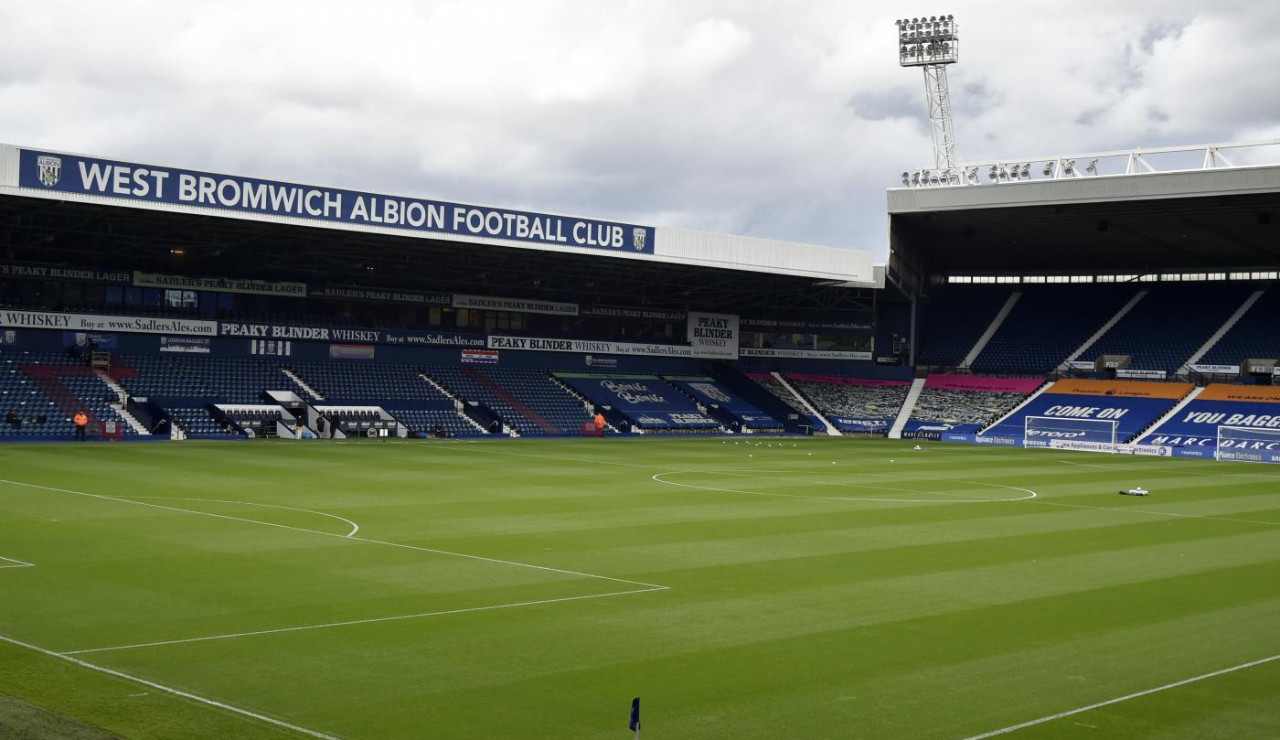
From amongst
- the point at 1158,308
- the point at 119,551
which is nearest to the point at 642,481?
the point at 119,551

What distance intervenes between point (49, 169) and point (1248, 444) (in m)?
57.3

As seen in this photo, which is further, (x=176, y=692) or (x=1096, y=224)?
(x=1096, y=224)

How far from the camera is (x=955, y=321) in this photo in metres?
88.4

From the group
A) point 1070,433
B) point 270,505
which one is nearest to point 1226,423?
point 1070,433

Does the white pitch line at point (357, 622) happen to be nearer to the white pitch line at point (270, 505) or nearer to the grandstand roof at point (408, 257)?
Answer: the white pitch line at point (270, 505)

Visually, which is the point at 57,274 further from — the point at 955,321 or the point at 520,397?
the point at 955,321

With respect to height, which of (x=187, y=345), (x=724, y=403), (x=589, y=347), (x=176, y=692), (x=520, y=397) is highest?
(x=589, y=347)

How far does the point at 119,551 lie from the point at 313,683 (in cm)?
983

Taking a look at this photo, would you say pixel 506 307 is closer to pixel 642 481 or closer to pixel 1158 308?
pixel 642 481

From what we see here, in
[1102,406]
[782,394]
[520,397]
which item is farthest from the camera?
[782,394]

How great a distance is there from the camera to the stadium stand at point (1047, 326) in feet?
Answer: 269

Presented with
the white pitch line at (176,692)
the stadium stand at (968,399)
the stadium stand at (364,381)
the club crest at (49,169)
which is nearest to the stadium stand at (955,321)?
the stadium stand at (968,399)

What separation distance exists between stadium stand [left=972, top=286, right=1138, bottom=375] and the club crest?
2342 inches

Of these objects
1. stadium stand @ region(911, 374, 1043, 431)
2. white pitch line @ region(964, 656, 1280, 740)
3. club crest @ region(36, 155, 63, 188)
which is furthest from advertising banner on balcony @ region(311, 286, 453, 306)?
white pitch line @ region(964, 656, 1280, 740)
